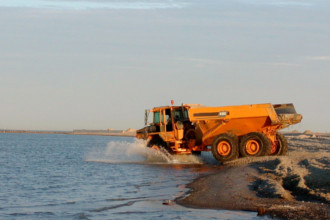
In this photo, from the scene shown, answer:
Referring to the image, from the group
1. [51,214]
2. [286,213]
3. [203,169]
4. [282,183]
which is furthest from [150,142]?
[286,213]

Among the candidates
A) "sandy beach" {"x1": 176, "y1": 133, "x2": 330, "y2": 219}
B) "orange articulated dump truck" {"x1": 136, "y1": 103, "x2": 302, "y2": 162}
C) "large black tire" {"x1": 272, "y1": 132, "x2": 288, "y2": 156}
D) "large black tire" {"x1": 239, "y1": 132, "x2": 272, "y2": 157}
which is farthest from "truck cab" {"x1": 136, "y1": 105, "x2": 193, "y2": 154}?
"sandy beach" {"x1": 176, "y1": 133, "x2": 330, "y2": 219}

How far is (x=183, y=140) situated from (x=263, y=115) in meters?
4.54

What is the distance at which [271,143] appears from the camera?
23250mm

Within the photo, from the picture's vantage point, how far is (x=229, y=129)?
2362 cm

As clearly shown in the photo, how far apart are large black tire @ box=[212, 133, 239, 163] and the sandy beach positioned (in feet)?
14.2

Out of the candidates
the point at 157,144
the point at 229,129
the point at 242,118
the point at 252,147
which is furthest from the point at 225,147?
the point at 157,144

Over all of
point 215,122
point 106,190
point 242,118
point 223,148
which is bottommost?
point 106,190

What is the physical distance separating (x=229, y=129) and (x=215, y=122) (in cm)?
73

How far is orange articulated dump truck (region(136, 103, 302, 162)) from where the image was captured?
897 inches

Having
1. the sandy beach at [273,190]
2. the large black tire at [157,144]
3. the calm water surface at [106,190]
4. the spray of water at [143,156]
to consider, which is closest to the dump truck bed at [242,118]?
the calm water surface at [106,190]

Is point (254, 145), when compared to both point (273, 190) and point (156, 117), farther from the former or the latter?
point (273, 190)

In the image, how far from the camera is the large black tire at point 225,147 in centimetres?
2303

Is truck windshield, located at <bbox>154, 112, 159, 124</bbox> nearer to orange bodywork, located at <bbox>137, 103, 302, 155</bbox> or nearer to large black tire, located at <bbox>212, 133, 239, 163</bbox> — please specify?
orange bodywork, located at <bbox>137, 103, 302, 155</bbox>

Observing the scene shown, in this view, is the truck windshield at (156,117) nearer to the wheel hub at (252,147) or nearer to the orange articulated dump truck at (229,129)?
the orange articulated dump truck at (229,129)
